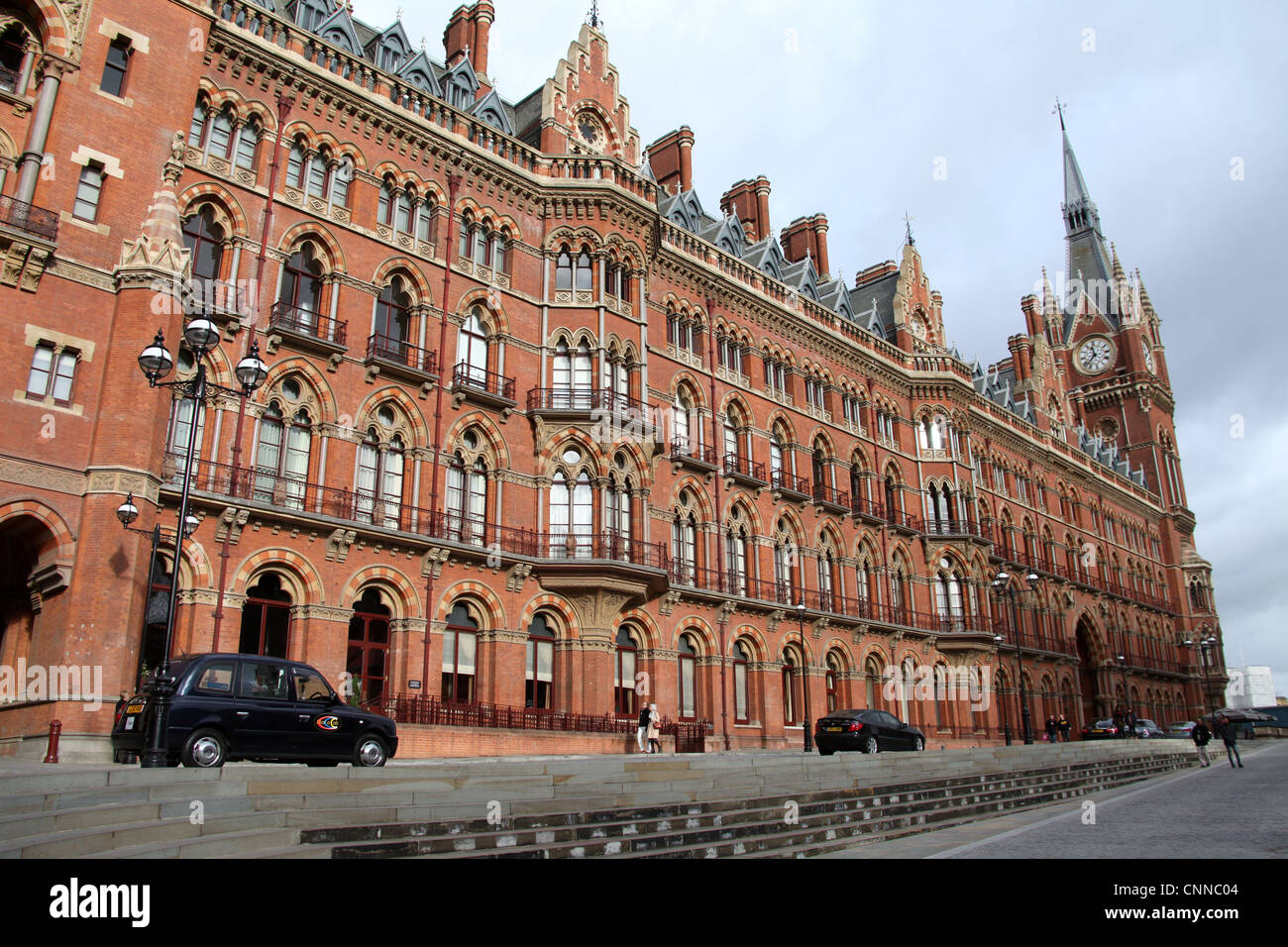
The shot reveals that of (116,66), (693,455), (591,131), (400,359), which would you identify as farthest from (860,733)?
(116,66)

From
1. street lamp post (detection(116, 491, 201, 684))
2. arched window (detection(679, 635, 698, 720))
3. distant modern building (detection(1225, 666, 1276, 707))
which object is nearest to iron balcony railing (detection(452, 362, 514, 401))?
street lamp post (detection(116, 491, 201, 684))

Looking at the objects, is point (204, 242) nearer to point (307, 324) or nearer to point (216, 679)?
point (307, 324)

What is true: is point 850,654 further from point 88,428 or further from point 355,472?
point 88,428

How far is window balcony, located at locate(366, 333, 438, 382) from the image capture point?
26.7 m

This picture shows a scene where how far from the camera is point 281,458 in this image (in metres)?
24.8

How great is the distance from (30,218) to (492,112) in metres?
16.9

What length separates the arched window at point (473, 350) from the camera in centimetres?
2920

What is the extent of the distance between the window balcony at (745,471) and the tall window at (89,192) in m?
22.5

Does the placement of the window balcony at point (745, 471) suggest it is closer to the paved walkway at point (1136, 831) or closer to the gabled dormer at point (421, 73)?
the gabled dormer at point (421, 73)

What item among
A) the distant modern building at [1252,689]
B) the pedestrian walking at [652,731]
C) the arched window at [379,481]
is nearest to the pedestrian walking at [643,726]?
the pedestrian walking at [652,731]

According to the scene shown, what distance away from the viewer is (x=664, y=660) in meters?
32.0

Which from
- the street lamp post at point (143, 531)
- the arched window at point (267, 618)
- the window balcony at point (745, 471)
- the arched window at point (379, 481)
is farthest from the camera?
the window balcony at point (745, 471)

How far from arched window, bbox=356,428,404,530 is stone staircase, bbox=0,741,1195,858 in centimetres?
1128

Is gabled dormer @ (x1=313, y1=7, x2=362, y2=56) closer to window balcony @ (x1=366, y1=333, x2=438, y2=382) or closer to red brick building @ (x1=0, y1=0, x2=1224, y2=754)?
red brick building @ (x1=0, y1=0, x2=1224, y2=754)
